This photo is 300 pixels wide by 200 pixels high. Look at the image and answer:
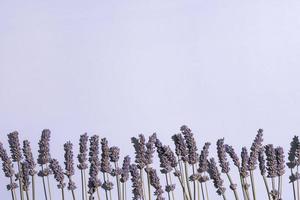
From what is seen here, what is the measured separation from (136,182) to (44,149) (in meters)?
3.17

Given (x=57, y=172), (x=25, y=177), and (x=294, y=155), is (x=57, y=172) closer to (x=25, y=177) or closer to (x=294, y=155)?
(x=25, y=177)

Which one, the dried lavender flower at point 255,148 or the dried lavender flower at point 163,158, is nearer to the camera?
the dried lavender flower at point 163,158

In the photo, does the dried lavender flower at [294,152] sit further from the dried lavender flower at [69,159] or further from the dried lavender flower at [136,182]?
the dried lavender flower at [69,159]

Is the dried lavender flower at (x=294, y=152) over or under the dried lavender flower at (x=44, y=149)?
under

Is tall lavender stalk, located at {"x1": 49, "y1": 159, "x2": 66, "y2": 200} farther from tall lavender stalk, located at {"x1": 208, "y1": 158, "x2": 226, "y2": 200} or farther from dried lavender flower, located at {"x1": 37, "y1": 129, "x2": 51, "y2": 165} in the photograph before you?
tall lavender stalk, located at {"x1": 208, "y1": 158, "x2": 226, "y2": 200}

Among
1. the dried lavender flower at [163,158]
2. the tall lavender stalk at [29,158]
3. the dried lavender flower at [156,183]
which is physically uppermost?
the tall lavender stalk at [29,158]

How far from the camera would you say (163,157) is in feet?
61.5

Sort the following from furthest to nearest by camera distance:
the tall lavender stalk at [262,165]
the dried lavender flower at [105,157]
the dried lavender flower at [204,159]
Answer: the dried lavender flower at [105,157]
the dried lavender flower at [204,159]
the tall lavender stalk at [262,165]

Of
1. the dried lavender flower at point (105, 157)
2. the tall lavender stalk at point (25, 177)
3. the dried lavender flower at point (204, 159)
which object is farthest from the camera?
the dried lavender flower at point (105, 157)

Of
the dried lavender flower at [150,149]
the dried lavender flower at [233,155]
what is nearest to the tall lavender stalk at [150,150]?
the dried lavender flower at [150,149]

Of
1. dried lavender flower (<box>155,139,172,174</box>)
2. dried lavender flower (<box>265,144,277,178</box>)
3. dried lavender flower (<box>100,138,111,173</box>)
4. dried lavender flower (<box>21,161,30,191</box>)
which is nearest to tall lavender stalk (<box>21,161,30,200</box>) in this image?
dried lavender flower (<box>21,161,30,191</box>)

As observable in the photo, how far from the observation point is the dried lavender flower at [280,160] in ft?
59.0

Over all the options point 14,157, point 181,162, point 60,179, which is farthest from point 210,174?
point 14,157

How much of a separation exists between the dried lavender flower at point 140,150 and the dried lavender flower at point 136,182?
43 centimetres
